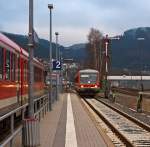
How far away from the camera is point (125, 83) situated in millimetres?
168875

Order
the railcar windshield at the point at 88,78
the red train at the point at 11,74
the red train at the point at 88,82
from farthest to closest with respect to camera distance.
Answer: the railcar windshield at the point at 88,78 → the red train at the point at 88,82 → the red train at the point at 11,74

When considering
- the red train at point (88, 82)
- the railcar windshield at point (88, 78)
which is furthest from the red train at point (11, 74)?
the railcar windshield at point (88, 78)

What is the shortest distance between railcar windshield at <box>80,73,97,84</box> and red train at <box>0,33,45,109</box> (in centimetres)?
4226

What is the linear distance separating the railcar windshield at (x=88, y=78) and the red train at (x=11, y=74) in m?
42.3

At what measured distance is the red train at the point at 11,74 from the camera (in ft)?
57.0

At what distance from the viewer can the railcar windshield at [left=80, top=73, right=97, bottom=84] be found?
224 ft

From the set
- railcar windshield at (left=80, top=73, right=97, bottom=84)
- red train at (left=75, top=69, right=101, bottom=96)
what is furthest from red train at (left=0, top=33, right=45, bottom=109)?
railcar windshield at (left=80, top=73, right=97, bottom=84)

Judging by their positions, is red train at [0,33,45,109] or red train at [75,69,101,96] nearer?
red train at [0,33,45,109]

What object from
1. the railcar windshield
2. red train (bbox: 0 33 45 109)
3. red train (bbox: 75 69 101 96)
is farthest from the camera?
the railcar windshield

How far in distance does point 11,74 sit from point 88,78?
160ft

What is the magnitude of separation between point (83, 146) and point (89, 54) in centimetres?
11553

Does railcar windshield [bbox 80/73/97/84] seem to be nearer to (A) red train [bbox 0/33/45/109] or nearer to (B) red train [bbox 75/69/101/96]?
(B) red train [bbox 75/69/101/96]

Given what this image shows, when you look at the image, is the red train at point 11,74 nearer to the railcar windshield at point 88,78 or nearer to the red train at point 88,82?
the red train at point 88,82

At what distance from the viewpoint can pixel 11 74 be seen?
1969 centimetres
